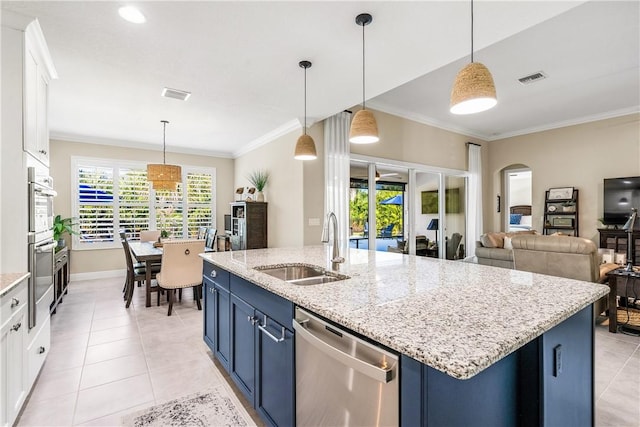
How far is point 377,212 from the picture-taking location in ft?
18.4

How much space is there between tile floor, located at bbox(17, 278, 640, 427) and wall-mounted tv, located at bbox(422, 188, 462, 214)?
3.36 meters

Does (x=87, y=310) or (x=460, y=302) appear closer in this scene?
(x=460, y=302)

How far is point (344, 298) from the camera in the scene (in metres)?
1.40

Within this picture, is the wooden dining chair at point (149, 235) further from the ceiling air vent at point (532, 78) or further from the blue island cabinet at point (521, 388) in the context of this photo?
the ceiling air vent at point (532, 78)

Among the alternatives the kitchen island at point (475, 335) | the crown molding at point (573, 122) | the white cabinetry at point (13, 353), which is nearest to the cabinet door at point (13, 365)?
the white cabinetry at point (13, 353)

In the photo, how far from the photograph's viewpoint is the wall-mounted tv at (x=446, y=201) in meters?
6.38

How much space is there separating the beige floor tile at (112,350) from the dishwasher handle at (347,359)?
2.43 meters

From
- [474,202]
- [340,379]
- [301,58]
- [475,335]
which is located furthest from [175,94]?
[474,202]

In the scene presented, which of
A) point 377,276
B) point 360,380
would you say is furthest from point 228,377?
point 360,380

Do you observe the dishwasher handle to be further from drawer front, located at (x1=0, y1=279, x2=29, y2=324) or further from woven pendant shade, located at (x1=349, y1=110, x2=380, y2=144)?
drawer front, located at (x1=0, y1=279, x2=29, y2=324)

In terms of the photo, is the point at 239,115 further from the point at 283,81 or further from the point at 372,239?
the point at 372,239

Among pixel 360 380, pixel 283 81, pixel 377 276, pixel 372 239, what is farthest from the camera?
pixel 372 239

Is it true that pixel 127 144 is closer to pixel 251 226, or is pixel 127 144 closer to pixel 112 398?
pixel 251 226

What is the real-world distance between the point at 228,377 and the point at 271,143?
13.4 feet
